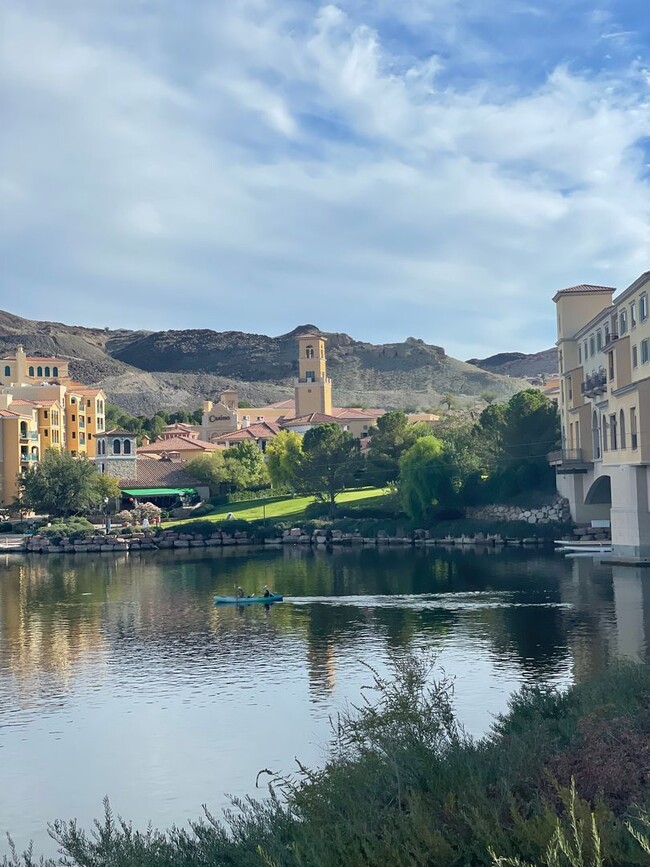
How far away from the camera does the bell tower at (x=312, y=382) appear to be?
136 meters

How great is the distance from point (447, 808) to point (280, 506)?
78.4 m

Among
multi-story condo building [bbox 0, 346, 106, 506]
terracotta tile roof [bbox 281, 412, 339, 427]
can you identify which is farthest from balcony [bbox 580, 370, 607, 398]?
terracotta tile roof [bbox 281, 412, 339, 427]

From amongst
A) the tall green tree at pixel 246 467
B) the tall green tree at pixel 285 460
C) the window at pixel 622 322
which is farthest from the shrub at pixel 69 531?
the window at pixel 622 322

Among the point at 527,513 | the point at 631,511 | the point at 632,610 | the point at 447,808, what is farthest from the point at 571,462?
the point at 447,808

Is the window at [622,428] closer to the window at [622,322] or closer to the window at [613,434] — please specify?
the window at [613,434]

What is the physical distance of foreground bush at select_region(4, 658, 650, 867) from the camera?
8.30 metres

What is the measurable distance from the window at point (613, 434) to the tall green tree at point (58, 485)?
51.1 meters

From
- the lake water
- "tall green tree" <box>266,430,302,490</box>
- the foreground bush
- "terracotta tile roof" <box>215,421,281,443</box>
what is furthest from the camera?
"terracotta tile roof" <box>215,421,281,443</box>

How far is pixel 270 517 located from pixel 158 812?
65.9 m

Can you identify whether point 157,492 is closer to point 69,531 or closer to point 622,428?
point 69,531

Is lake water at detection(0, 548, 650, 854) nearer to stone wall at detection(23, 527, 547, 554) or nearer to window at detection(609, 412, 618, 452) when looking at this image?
window at detection(609, 412, 618, 452)

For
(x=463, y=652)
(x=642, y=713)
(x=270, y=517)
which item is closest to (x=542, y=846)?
(x=642, y=713)

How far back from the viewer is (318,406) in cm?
13700

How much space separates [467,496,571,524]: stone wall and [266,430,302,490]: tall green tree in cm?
1871
